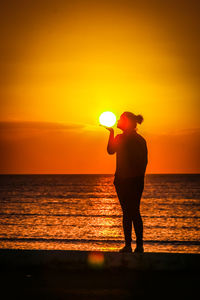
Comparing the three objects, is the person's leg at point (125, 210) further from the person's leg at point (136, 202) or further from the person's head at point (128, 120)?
the person's head at point (128, 120)

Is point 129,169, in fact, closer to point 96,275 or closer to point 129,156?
point 129,156

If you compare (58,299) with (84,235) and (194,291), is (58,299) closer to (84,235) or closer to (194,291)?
(194,291)

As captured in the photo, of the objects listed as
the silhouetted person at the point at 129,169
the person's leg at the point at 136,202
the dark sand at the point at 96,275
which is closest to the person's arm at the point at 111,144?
the silhouetted person at the point at 129,169

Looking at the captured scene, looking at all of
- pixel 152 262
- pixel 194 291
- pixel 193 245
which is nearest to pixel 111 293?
pixel 194 291

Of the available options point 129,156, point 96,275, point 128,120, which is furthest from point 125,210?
point 96,275

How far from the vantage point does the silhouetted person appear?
21.5ft

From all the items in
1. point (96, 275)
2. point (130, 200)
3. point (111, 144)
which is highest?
point (111, 144)

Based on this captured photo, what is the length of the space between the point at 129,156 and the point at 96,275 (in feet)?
7.47

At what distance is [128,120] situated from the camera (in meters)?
6.78

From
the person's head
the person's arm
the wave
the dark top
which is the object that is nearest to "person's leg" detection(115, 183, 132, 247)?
the dark top

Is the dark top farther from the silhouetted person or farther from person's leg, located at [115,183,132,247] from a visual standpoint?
person's leg, located at [115,183,132,247]

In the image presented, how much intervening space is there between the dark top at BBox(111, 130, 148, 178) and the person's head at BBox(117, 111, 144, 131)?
13cm

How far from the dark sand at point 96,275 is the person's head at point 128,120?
2.18 m

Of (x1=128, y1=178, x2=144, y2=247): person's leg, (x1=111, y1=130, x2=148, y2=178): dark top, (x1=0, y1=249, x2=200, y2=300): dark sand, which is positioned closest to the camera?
(x1=0, y1=249, x2=200, y2=300): dark sand
